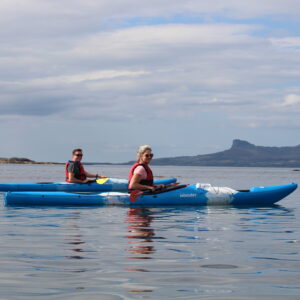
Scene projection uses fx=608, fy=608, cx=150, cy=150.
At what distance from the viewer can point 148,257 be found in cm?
812

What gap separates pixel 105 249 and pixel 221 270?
2.34 m

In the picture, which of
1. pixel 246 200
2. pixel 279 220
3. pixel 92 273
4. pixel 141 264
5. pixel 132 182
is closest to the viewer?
pixel 92 273

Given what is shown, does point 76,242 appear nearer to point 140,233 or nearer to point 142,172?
point 140,233

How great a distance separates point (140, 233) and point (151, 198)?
663cm

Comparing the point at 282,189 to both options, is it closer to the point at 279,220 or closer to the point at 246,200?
the point at 246,200

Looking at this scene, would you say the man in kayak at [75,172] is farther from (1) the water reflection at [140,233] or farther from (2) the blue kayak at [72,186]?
(1) the water reflection at [140,233]

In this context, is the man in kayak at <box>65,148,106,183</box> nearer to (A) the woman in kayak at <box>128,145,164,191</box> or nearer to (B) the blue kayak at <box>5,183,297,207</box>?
(B) the blue kayak at <box>5,183,297,207</box>

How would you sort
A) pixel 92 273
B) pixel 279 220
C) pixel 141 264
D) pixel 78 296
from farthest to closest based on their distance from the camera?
1. pixel 279 220
2. pixel 141 264
3. pixel 92 273
4. pixel 78 296

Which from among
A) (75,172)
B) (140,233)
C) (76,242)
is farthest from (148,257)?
(75,172)

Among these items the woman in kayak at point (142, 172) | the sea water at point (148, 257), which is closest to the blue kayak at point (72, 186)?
the woman in kayak at point (142, 172)

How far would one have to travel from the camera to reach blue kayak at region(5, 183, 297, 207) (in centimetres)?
1803

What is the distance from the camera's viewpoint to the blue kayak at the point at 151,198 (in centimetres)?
1803

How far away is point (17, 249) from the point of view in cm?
888

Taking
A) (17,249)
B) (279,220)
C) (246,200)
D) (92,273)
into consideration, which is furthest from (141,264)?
(246,200)
